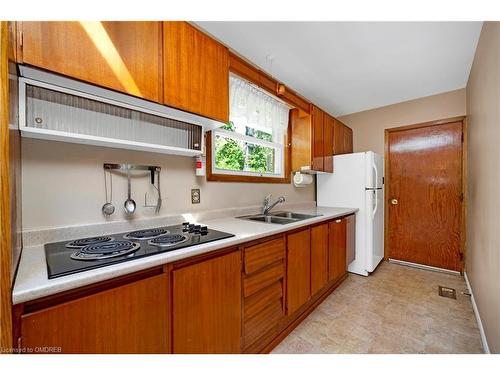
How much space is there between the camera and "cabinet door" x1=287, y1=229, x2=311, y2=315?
1.64m

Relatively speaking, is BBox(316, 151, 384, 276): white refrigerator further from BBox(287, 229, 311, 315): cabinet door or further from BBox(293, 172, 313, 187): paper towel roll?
BBox(287, 229, 311, 315): cabinet door

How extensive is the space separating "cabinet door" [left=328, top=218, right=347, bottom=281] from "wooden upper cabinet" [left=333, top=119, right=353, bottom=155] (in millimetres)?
1161

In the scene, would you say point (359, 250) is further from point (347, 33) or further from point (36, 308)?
point (36, 308)

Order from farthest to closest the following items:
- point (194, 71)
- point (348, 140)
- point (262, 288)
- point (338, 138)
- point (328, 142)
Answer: point (348, 140)
point (338, 138)
point (328, 142)
point (262, 288)
point (194, 71)

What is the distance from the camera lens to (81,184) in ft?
3.92

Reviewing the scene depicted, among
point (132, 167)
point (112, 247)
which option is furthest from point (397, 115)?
point (112, 247)

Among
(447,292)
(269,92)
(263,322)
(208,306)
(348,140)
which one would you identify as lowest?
(447,292)

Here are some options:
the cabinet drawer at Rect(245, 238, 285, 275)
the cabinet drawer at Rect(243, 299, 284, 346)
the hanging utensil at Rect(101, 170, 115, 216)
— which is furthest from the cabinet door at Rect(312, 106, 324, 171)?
the hanging utensil at Rect(101, 170, 115, 216)

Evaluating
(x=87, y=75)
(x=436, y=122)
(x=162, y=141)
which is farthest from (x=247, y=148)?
(x=436, y=122)

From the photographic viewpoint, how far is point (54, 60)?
858 mm

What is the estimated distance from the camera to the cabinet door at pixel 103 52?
84 centimetres

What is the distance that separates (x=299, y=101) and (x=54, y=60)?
82.6 inches

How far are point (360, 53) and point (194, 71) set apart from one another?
5.37 ft

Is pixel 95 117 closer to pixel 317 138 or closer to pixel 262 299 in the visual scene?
pixel 262 299
